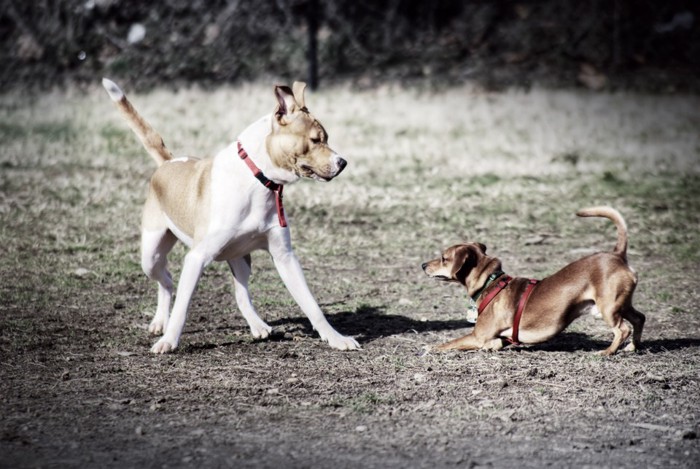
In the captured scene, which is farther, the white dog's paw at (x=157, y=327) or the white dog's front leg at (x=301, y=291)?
the white dog's paw at (x=157, y=327)

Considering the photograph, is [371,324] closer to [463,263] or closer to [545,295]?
[463,263]

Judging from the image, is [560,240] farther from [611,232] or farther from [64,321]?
[64,321]

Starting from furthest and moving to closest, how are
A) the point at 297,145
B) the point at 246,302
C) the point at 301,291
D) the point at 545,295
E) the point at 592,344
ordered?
the point at 246,302 < the point at 592,344 < the point at 301,291 < the point at 545,295 < the point at 297,145

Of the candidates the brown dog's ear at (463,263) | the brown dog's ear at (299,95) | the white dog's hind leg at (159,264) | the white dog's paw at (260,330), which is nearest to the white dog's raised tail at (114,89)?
the white dog's hind leg at (159,264)

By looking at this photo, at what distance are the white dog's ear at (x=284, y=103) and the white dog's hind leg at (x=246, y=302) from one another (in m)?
1.14

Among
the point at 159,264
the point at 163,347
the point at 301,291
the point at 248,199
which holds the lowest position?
the point at 163,347

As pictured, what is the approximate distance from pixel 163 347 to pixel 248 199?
3.20ft

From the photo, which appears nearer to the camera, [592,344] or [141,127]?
[592,344]

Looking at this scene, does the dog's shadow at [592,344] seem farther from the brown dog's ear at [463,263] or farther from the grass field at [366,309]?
the brown dog's ear at [463,263]

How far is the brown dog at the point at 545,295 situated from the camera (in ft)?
17.7

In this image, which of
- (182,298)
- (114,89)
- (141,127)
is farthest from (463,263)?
(114,89)

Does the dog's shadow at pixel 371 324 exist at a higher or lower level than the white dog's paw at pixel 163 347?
lower

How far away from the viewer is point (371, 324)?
6539mm

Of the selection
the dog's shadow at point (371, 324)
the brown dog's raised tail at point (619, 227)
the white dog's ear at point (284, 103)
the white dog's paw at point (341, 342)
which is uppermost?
the white dog's ear at point (284, 103)
